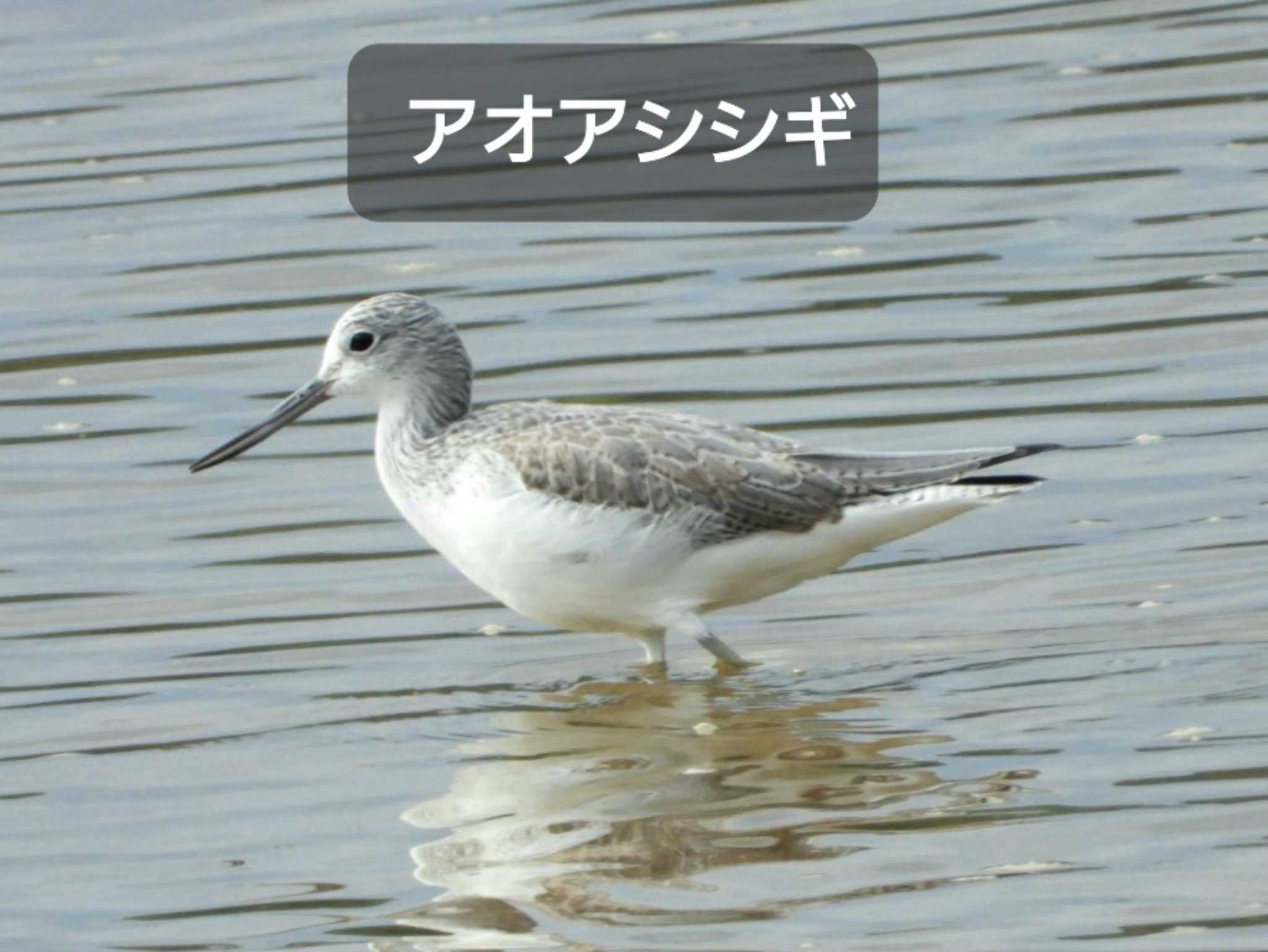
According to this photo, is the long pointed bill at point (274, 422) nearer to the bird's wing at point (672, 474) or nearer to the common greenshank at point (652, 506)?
the common greenshank at point (652, 506)

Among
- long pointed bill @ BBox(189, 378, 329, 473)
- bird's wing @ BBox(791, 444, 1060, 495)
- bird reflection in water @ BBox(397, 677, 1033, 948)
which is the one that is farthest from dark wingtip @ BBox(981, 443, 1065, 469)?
long pointed bill @ BBox(189, 378, 329, 473)

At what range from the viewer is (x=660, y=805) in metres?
7.46

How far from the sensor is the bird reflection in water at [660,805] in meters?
6.66

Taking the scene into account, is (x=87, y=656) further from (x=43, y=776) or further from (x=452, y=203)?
(x=452, y=203)

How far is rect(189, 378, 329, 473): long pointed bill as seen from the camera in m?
9.44

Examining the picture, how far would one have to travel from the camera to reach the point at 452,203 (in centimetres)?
1372

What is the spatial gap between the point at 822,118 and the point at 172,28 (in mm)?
4497

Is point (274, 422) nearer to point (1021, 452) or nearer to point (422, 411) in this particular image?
point (422, 411)

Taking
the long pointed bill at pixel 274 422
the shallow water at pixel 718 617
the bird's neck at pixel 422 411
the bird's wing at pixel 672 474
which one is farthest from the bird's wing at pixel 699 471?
the long pointed bill at pixel 274 422

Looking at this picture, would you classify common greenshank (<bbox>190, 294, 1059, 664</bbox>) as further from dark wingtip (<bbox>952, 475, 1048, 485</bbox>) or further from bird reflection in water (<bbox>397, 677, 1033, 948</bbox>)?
bird reflection in water (<bbox>397, 677, 1033, 948</bbox>)

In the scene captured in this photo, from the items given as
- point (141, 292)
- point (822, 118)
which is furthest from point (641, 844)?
point (822, 118)

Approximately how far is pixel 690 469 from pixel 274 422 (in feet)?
5.27

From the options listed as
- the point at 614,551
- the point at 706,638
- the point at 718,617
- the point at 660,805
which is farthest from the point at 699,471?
the point at 660,805

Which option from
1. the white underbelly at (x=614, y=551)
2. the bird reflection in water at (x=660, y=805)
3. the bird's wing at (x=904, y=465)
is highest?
the bird's wing at (x=904, y=465)
